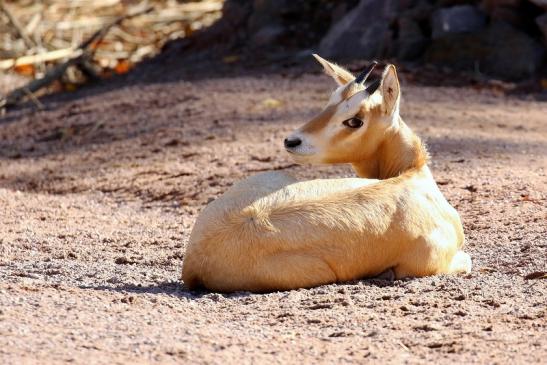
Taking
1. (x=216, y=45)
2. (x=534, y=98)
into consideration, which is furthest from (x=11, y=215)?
(x=216, y=45)

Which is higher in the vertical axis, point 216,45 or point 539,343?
point 539,343

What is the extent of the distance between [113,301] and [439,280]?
1.55 m

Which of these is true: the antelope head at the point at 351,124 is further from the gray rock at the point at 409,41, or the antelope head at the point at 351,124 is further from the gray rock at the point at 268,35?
the gray rock at the point at 268,35

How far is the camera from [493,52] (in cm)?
1209

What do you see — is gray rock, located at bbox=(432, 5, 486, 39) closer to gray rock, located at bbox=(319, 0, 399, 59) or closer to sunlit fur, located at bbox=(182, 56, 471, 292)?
gray rock, located at bbox=(319, 0, 399, 59)

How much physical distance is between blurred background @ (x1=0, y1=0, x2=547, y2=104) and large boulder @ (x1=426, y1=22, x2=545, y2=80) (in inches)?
0.4

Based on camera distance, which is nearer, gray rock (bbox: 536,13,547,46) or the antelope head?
the antelope head

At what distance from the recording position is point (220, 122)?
1030cm

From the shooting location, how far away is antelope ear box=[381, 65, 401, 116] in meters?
5.86

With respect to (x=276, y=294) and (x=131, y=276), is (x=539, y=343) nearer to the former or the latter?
(x=276, y=294)

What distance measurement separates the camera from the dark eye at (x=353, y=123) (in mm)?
5848

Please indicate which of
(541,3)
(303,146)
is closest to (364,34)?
(541,3)

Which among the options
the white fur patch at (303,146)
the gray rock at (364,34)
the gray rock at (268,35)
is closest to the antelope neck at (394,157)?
the white fur patch at (303,146)

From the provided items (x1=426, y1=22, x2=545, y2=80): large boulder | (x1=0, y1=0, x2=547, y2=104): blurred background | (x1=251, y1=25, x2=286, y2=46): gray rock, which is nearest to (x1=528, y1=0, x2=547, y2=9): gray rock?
(x1=0, y1=0, x2=547, y2=104): blurred background
